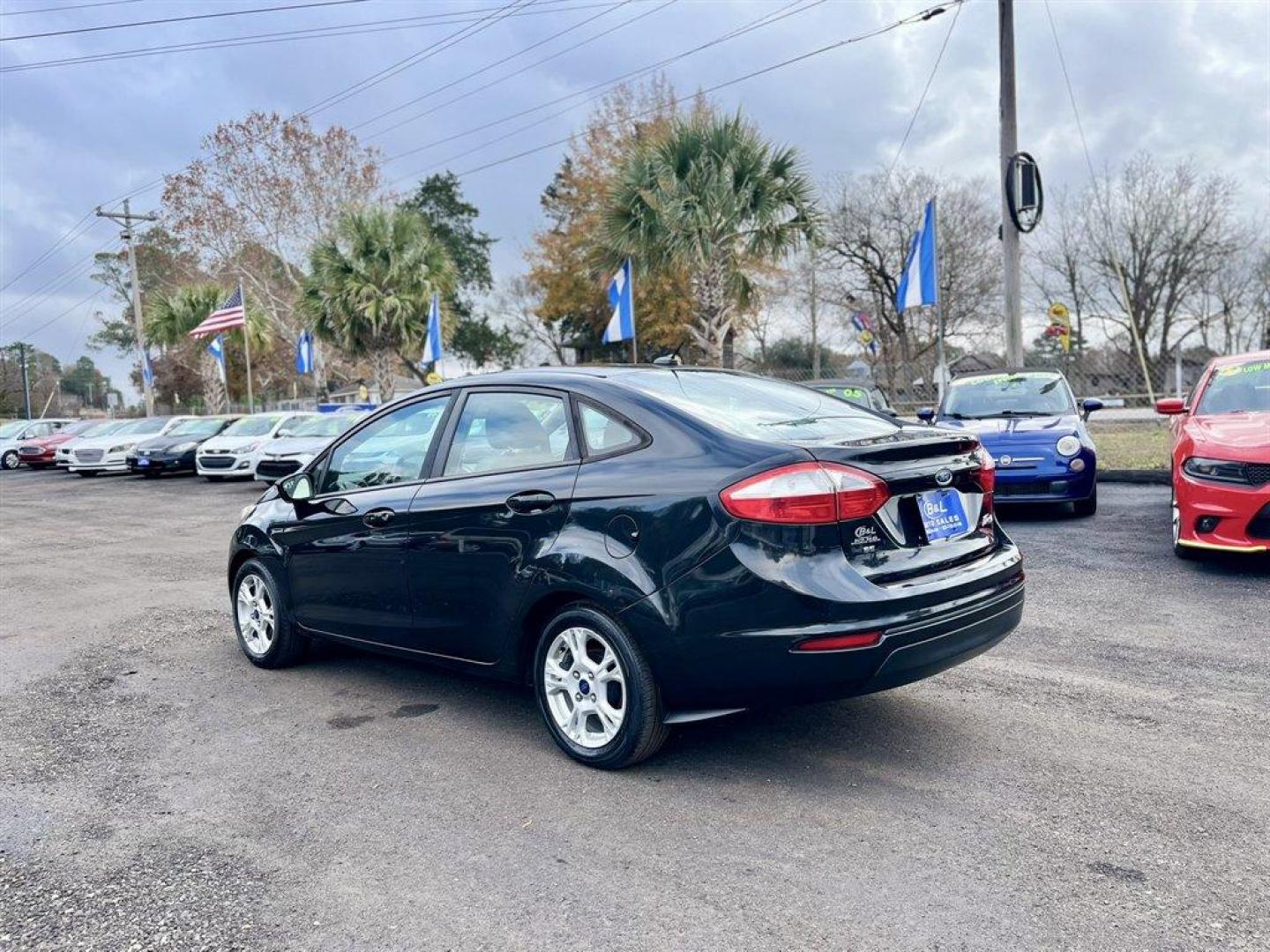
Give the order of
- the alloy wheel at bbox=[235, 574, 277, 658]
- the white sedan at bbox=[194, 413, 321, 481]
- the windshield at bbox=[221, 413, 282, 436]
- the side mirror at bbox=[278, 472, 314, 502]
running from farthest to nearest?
the windshield at bbox=[221, 413, 282, 436], the white sedan at bbox=[194, 413, 321, 481], the alloy wheel at bbox=[235, 574, 277, 658], the side mirror at bbox=[278, 472, 314, 502]

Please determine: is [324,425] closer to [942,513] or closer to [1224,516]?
[1224,516]

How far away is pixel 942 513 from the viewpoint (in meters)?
3.74

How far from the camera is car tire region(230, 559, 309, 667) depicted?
5.33m

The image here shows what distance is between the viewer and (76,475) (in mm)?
26641

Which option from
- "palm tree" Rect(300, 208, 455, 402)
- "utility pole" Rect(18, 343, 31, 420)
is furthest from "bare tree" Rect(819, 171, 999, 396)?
"utility pole" Rect(18, 343, 31, 420)

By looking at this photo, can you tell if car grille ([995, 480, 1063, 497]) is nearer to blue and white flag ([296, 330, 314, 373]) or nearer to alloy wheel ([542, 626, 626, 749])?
alloy wheel ([542, 626, 626, 749])

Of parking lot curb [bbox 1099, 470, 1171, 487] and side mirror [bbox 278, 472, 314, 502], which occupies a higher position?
side mirror [bbox 278, 472, 314, 502]

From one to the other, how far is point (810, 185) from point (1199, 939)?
19.2m

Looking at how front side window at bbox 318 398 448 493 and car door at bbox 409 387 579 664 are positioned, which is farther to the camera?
front side window at bbox 318 398 448 493

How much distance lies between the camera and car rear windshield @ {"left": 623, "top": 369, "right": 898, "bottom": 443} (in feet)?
12.3

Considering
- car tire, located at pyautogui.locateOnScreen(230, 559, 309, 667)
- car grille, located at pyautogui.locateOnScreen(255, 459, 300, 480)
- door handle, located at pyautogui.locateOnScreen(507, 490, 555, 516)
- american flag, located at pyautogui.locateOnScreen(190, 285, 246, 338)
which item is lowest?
car tire, located at pyautogui.locateOnScreen(230, 559, 309, 667)

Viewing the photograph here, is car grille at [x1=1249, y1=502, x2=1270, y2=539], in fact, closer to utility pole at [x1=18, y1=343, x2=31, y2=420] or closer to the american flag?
the american flag

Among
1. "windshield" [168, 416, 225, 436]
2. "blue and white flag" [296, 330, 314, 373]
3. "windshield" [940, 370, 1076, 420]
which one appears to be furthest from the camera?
"blue and white flag" [296, 330, 314, 373]

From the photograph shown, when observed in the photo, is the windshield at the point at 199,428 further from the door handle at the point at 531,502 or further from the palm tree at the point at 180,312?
the door handle at the point at 531,502
